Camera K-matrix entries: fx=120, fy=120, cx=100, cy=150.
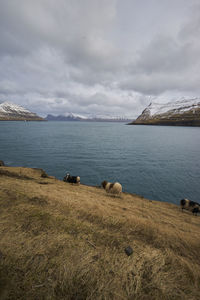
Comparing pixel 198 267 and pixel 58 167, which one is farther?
pixel 58 167

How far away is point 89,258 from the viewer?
3.46 m

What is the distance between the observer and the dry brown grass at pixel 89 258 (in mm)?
2742

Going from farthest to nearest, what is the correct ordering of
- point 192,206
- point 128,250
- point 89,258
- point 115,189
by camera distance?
point 115,189, point 192,206, point 128,250, point 89,258

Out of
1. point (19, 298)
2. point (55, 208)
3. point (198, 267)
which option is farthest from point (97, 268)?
point (55, 208)

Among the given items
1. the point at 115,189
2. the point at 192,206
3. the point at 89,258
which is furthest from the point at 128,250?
the point at 192,206

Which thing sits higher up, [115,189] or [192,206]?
[115,189]

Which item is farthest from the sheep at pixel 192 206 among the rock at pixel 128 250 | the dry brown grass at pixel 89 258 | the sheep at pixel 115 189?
the rock at pixel 128 250

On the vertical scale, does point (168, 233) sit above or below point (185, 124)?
below

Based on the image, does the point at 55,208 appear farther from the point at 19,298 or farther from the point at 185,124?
the point at 185,124

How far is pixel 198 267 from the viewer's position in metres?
3.79

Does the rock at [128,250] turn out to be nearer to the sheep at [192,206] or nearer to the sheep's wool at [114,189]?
the sheep's wool at [114,189]

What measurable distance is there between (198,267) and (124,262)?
7.98 feet

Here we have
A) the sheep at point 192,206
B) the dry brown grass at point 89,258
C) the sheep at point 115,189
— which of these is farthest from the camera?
the sheep at point 115,189

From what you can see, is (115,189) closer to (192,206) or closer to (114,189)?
(114,189)
